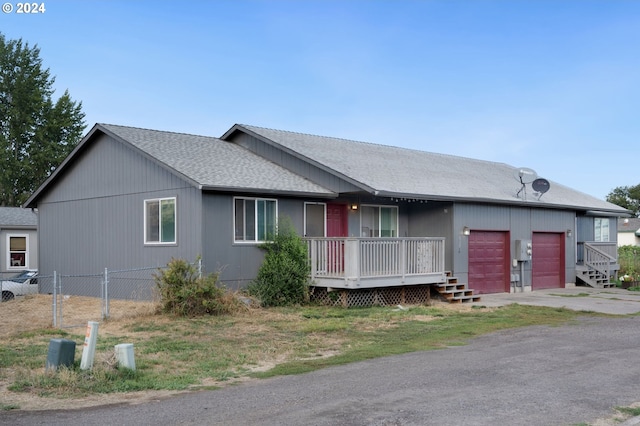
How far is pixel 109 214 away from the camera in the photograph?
2031cm

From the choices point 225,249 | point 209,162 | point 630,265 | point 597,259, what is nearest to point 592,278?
point 597,259

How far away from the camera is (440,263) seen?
63.3 ft

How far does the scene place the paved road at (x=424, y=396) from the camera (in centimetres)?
696

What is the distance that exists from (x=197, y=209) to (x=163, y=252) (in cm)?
200

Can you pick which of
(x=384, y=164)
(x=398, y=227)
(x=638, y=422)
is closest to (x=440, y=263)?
(x=398, y=227)

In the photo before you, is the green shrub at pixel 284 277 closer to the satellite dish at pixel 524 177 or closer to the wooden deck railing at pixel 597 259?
the satellite dish at pixel 524 177

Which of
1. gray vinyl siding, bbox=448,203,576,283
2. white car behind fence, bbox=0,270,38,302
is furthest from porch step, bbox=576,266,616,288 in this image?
white car behind fence, bbox=0,270,38,302

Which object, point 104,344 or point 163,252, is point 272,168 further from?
point 104,344

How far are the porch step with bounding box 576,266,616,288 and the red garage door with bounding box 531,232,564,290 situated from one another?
116 centimetres

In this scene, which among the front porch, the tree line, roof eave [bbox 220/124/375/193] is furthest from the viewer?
the tree line

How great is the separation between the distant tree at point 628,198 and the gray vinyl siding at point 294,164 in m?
65.4

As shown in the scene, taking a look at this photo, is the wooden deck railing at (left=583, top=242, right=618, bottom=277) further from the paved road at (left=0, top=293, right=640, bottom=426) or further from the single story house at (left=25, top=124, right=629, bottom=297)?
the paved road at (left=0, top=293, right=640, bottom=426)

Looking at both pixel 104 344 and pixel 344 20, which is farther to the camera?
pixel 344 20

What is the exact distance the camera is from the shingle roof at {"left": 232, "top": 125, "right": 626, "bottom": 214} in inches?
780
